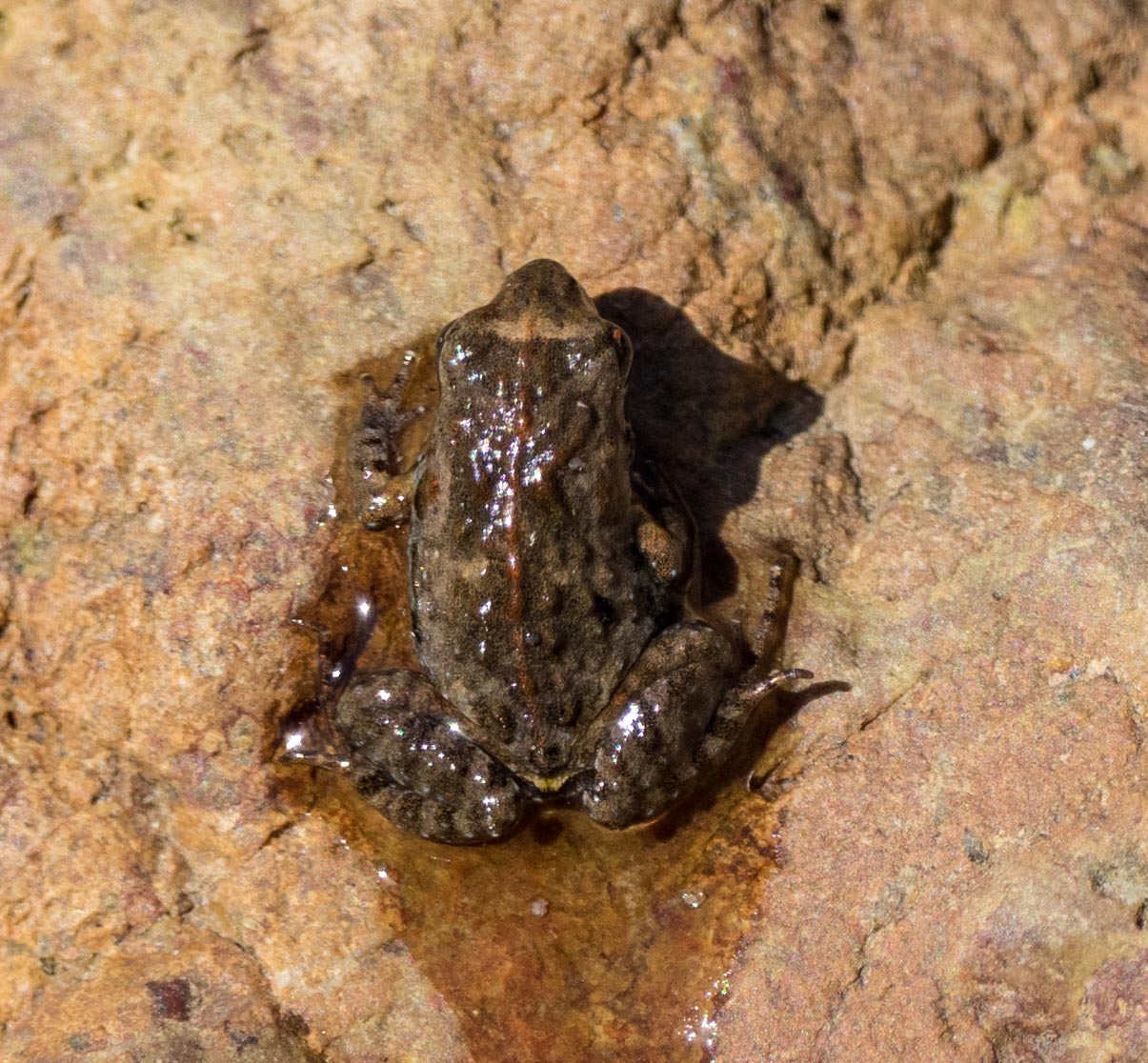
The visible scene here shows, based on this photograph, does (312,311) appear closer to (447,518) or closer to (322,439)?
(322,439)

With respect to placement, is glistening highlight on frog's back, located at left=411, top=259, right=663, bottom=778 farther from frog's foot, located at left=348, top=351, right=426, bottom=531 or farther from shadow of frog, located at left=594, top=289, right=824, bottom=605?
shadow of frog, located at left=594, top=289, right=824, bottom=605

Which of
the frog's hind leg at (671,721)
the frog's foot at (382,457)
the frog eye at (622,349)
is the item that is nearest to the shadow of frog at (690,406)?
the frog eye at (622,349)

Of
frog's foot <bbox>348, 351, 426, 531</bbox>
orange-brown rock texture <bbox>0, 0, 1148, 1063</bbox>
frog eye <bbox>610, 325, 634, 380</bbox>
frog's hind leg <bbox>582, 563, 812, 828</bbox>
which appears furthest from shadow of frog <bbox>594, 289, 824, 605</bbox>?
frog's foot <bbox>348, 351, 426, 531</bbox>

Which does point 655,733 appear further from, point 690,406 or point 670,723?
point 690,406

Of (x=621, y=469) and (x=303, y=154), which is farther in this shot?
(x=303, y=154)

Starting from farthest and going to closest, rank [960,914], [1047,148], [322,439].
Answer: [1047,148] → [322,439] → [960,914]

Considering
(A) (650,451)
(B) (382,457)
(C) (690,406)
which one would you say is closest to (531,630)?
(B) (382,457)

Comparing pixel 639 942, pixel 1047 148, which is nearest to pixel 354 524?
pixel 639 942
